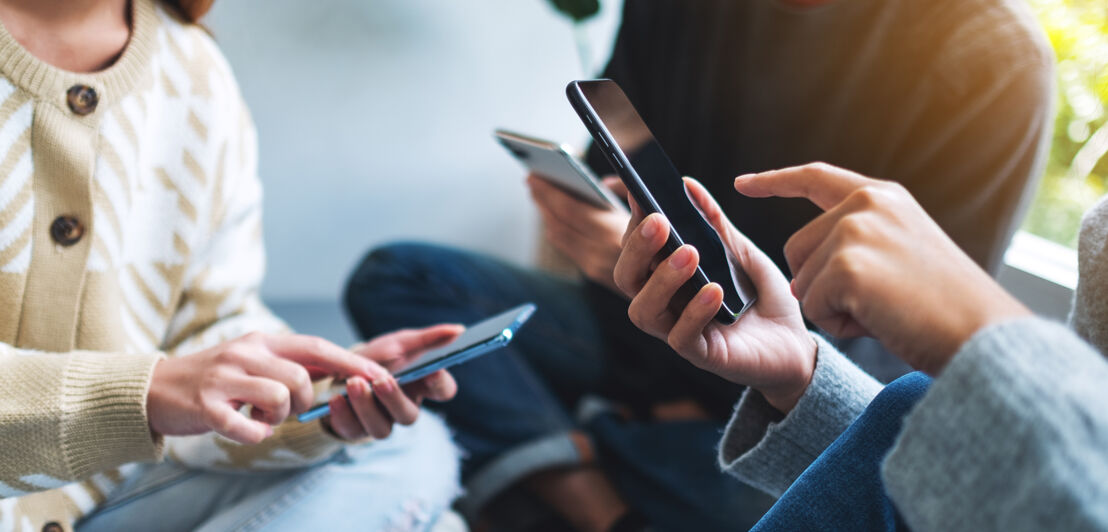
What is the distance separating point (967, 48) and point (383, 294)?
2.58 feet

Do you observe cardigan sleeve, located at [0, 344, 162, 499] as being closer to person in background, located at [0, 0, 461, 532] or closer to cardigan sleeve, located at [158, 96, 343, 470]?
person in background, located at [0, 0, 461, 532]

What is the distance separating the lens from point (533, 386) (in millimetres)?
1049

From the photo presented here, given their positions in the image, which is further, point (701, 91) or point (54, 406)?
point (701, 91)

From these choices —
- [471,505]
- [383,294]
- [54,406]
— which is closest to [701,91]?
[383,294]

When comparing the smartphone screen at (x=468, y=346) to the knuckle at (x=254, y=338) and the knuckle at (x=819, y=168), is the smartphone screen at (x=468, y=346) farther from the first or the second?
the knuckle at (x=819, y=168)

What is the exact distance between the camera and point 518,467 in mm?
985

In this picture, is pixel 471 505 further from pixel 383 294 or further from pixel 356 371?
pixel 356 371

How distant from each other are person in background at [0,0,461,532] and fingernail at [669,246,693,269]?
265mm

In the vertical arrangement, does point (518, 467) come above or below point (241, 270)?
below

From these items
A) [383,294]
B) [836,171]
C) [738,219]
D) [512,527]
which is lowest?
[512,527]

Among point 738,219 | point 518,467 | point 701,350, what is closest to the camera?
point 701,350

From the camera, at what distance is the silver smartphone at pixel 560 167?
2.06 ft

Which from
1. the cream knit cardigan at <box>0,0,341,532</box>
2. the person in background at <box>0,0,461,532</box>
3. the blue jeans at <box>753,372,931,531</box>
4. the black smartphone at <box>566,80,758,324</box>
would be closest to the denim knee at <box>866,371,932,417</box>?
the blue jeans at <box>753,372,931,531</box>

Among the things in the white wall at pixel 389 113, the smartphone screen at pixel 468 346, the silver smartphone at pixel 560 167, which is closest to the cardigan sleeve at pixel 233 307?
the smartphone screen at pixel 468 346
